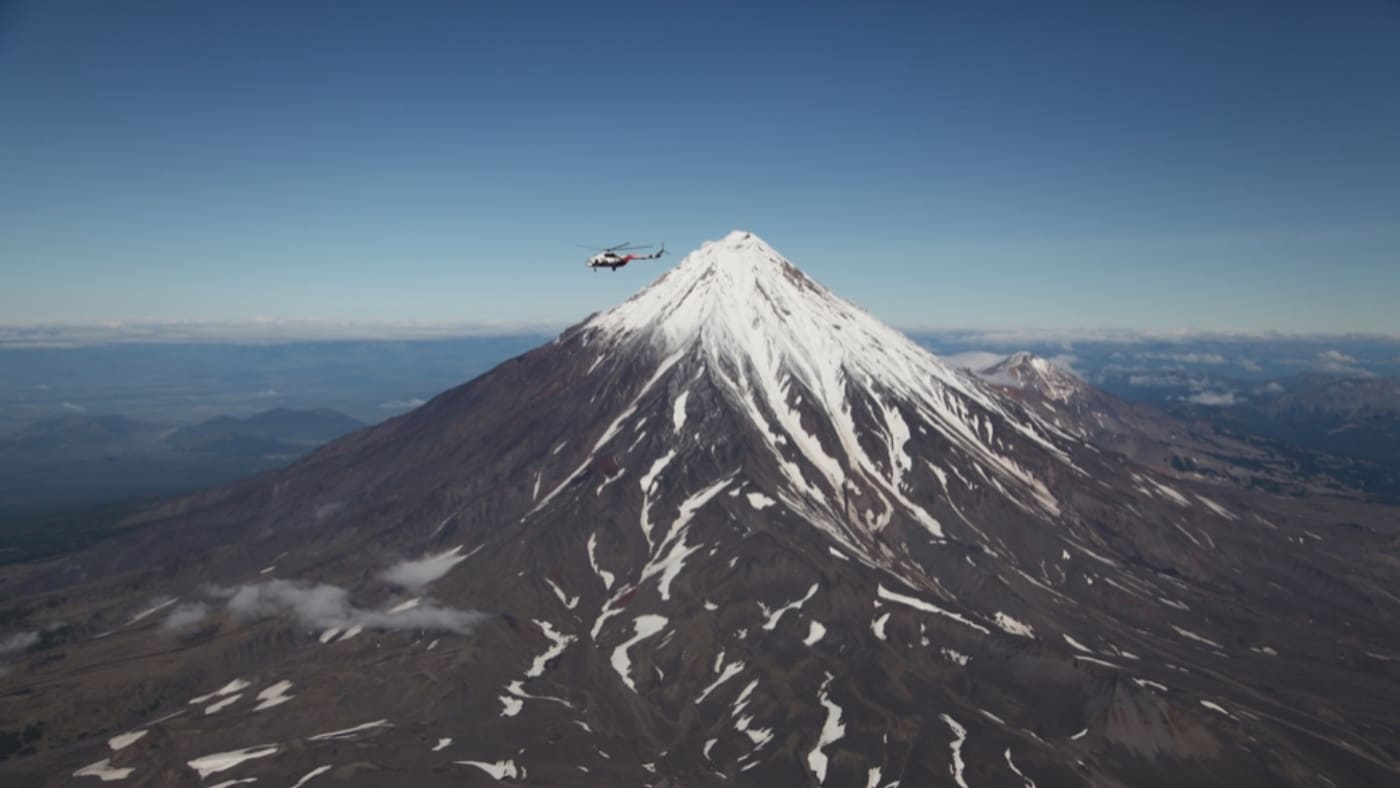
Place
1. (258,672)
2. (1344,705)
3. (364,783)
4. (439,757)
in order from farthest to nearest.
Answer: (258,672), (1344,705), (439,757), (364,783)

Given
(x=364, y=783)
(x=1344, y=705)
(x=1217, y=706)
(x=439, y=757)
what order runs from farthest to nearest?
1. (x=1344, y=705)
2. (x=1217, y=706)
3. (x=439, y=757)
4. (x=364, y=783)

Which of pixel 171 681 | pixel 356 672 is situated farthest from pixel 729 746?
pixel 171 681

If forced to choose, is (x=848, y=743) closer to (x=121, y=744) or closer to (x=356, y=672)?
(x=356, y=672)

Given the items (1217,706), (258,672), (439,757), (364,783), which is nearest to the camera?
(364,783)

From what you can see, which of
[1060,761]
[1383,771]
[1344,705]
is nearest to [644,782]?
[1060,761]

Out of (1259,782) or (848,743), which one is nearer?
(1259,782)

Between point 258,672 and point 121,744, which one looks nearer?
point 121,744

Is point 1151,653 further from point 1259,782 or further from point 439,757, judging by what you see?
point 439,757

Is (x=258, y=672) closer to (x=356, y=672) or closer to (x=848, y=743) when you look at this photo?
(x=356, y=672)

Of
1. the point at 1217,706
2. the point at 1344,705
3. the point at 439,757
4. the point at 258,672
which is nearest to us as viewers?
the point at 439,757
